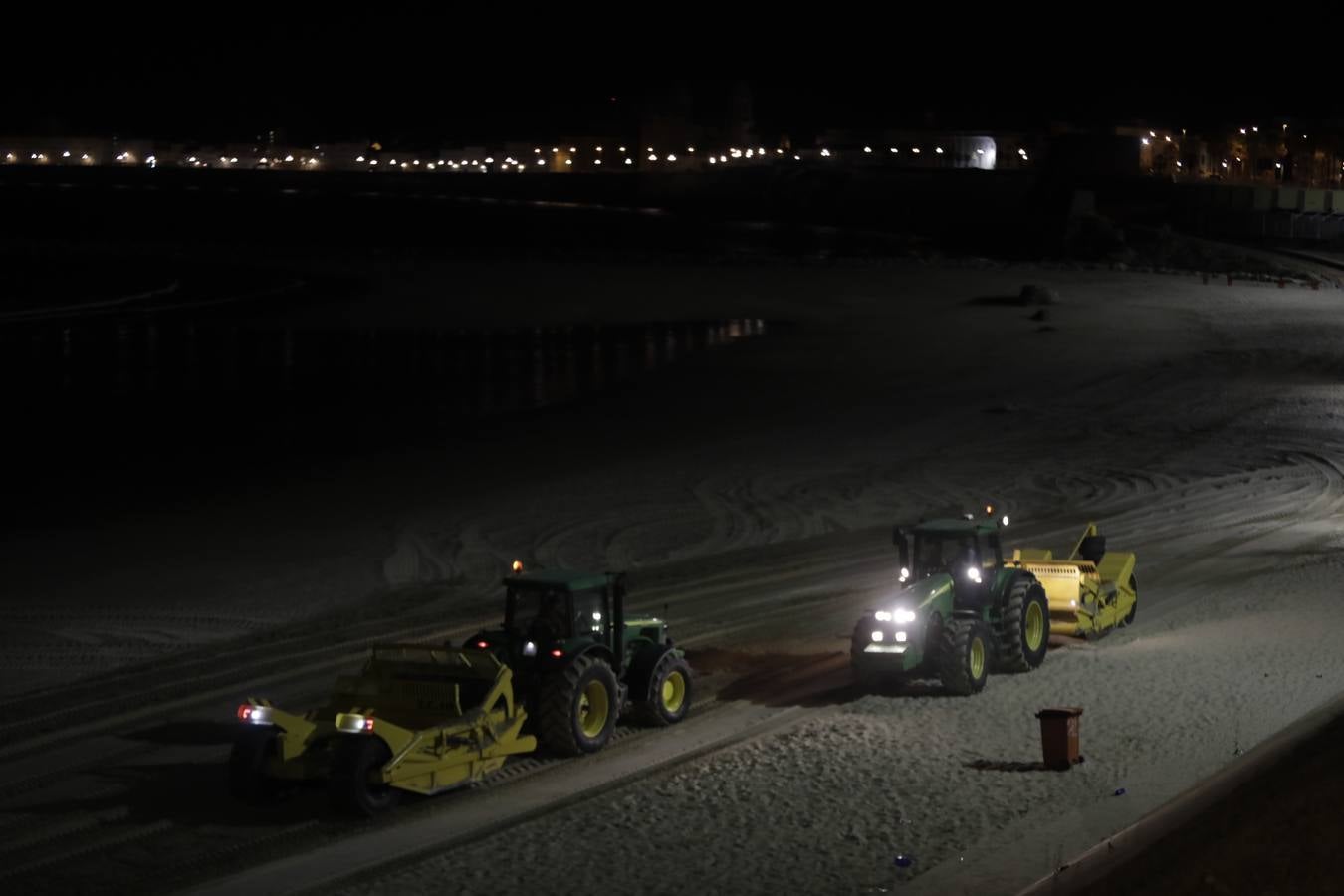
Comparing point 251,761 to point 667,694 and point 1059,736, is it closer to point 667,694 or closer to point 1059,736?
point 667,694

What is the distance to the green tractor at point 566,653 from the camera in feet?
34.1

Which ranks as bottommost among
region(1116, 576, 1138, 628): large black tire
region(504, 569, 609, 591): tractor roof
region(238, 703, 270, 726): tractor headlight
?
region(1116, 576, 1138, 628): large black tire

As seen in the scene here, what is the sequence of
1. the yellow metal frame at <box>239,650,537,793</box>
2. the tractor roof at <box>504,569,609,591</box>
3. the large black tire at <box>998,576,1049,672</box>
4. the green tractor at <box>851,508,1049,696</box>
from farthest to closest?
the large black tire at <box>998,576,1049,672</box>, the green tractor at <box>851,508,1049,696</box>, the tractor roof at <box>504,569,609,591</box>, the yellow metal frame at <box>239,650,537,793</box>

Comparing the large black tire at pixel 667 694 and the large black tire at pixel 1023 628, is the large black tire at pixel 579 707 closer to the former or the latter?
the large black tire at pixel 667 694

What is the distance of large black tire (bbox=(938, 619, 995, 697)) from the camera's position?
12.0 meters

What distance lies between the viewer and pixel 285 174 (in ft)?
652

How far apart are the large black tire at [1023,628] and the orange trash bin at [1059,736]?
2214 mm

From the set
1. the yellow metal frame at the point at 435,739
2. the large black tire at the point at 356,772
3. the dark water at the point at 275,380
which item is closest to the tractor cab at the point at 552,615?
the yellow metal frame at the point at 435,739

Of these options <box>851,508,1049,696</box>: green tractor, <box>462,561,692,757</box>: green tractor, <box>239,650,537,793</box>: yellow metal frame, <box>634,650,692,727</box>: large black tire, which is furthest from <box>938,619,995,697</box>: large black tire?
<box>239,650,537,793</box>: yellow metal frame

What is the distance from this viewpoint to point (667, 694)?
11500 millimetres

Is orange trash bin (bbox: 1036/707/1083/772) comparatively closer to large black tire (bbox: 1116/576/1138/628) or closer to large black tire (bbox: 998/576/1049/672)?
large black tire (bbox: 998/576/1049/672)

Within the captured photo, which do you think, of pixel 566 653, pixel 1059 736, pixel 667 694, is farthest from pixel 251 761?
pixel 1059 736

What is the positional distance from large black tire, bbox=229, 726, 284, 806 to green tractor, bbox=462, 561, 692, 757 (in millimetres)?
1408

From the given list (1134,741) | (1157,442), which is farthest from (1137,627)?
(1157,442)
